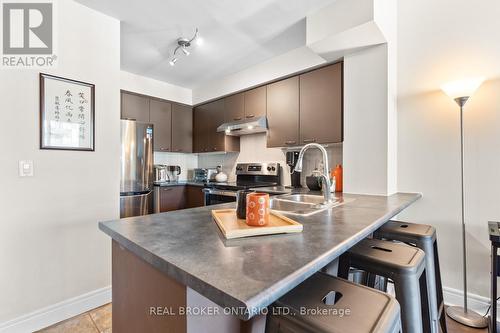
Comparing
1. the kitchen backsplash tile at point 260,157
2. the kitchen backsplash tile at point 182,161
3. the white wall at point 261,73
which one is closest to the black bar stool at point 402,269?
the kitchen backsplash tile at point 260,157

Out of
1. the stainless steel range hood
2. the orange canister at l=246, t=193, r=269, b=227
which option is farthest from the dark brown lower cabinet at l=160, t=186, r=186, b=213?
the orange canister at l=246, t=193, r=269, b=227

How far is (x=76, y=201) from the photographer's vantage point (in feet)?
6.27

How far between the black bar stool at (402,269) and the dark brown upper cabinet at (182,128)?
10.7 ft

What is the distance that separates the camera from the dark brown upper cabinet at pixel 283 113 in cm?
273

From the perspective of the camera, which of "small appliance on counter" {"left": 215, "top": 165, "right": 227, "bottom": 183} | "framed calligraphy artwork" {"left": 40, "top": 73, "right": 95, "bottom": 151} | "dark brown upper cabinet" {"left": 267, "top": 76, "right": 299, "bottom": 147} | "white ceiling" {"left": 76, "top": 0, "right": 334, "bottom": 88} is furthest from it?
"small appliance on counter" {"left": 215, "top": 165, "right": 227, "bottom": 183}

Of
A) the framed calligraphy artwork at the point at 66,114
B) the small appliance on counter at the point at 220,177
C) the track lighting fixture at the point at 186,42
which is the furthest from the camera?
the small appliance on counter at the point at 220,177

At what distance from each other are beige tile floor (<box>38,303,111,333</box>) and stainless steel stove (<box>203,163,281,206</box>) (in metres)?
1.58

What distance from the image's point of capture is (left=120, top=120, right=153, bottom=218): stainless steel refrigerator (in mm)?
2680

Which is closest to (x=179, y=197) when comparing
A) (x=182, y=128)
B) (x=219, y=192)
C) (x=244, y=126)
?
(x=219, y=192)

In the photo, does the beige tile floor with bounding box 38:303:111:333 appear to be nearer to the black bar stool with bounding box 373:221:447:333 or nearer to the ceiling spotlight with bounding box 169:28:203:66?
the black bar stool with bounding box 373:221:447:333

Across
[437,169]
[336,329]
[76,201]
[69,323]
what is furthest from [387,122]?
[69,323]

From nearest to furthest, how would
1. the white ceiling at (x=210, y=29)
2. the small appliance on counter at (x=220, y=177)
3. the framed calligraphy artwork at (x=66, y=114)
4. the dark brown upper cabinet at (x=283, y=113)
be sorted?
the framed calligraphy artwork at (x=66, y=114), the white ceiling at (x=210, y=29), the dark brown upper cabinet at (x=283, y=113), the small appliance on counter at (x=220, y=177)

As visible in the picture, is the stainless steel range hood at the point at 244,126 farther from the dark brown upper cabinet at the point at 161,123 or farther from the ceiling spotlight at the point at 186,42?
the ceiling spotlight at the point at 186,42

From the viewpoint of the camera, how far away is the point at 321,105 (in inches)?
98.3
